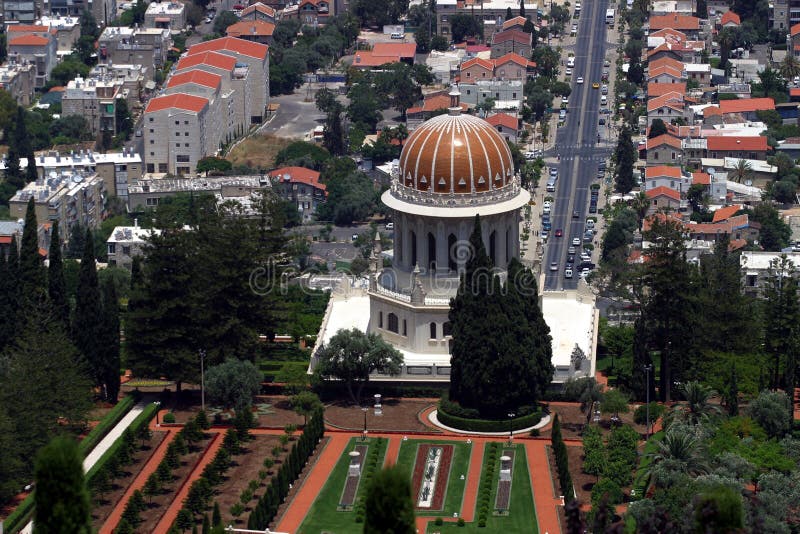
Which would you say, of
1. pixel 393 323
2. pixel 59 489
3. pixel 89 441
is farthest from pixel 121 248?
pixel 59 489

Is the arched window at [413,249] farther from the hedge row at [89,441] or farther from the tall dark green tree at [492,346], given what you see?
the hedge row at [89,441]

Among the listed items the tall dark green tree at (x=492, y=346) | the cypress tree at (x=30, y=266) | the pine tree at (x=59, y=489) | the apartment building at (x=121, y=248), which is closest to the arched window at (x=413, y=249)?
the tall dark green tree at (x=492, y=346)

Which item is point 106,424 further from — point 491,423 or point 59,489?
point 59,489

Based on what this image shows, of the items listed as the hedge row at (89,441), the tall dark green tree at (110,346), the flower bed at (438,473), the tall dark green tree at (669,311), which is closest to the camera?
the hedge row at (89,441)

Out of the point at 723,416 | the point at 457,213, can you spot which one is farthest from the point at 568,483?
the point at 457,213

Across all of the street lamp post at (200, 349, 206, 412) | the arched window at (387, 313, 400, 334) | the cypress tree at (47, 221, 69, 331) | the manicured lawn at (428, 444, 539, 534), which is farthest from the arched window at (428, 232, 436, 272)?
the cypress tree at (47, 221, 69, 331)

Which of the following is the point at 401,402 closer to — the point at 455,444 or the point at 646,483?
the point at 455,444
